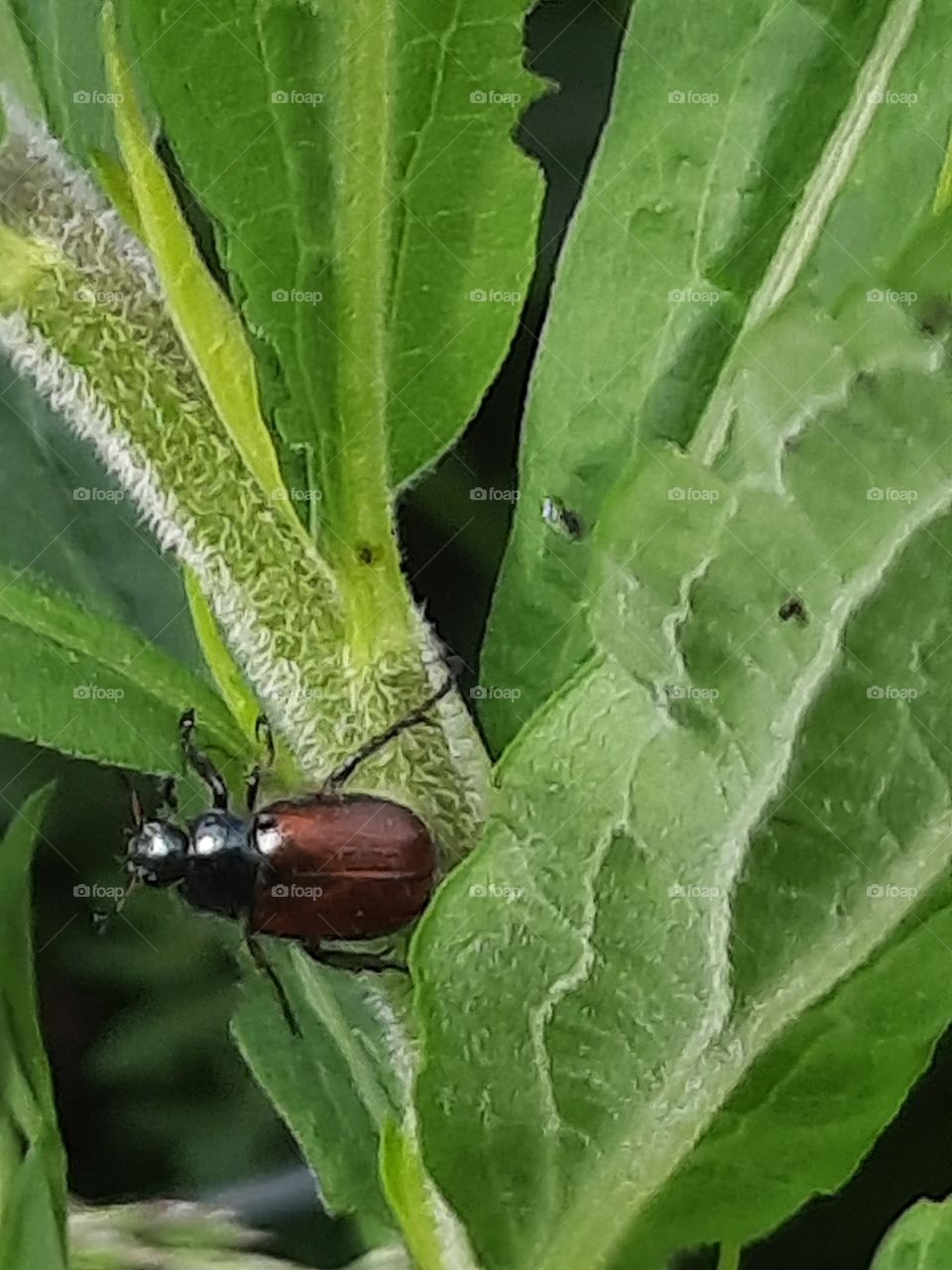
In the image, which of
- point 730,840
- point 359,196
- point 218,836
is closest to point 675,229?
point 359,196

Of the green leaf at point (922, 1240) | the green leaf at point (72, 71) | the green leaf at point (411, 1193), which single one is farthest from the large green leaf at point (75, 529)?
the green leaf at point (922, 1240)

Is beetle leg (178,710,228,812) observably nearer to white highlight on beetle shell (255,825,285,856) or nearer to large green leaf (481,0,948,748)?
white highlight on beetle shell (255,825,285,856)

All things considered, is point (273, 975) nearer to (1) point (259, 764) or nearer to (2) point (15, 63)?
(1) point (259, 764)

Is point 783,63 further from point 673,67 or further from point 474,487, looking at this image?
point 474,487

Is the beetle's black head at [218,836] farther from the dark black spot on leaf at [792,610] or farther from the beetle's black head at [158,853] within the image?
the dark black spot on leaf at [792,610]

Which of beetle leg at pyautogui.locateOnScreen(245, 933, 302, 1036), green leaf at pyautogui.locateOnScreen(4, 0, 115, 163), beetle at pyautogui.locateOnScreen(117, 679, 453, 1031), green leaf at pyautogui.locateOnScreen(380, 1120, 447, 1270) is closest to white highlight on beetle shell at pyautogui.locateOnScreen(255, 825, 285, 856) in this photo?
beetle at pyautogui.locateOnScreen(117, 679, 453, 1031)

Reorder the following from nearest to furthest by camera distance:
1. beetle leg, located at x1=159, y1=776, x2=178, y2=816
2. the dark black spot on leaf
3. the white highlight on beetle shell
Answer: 1. the dark black spot on leaf
2. the white highlight on beetle shell
3. beetle leg, located at x1=159, y1=776, x2=178, y2=816

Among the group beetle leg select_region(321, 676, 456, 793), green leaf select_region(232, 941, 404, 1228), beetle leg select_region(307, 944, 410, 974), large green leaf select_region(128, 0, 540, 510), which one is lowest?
green leaf select_region(232, 941, 404, 1228)
